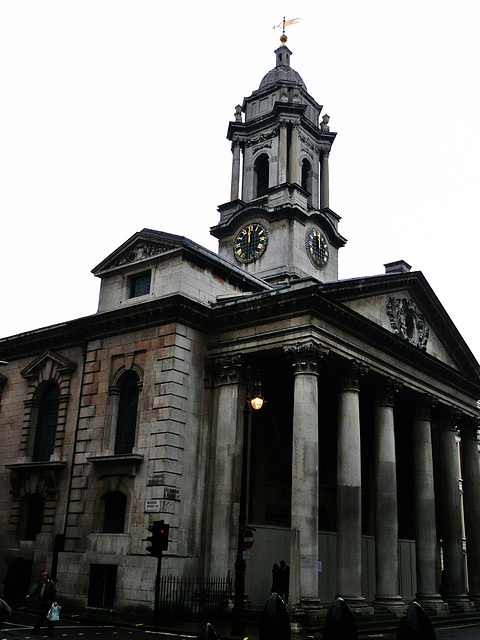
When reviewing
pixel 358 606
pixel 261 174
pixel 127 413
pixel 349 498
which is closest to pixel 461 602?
pixel 358 606

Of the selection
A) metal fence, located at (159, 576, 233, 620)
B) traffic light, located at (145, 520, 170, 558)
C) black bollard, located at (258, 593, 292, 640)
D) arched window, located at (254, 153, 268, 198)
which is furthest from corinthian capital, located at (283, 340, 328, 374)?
arched window, located at (254, 153, 268, 198)

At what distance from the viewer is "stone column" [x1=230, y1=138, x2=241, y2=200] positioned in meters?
47.7

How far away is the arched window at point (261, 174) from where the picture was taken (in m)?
47.6

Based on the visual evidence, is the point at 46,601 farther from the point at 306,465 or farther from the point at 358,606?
the point at 358,606

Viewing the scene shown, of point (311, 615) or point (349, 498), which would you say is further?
point (349, 498)

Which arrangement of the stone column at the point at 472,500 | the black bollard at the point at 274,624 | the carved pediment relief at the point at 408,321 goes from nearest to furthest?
the black bollard at the point at 274,624
the carved pediment relief at the point at 408,321
the stone column at the point at 472,500

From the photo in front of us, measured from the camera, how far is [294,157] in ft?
152

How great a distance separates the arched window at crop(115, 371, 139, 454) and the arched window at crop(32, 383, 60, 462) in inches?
183

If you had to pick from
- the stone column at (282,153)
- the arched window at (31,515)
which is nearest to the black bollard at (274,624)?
the arched window at (31,515)

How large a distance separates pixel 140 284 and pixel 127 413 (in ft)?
20.2

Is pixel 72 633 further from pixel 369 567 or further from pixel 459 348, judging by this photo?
pixel 459 348

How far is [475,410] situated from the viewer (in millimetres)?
38188

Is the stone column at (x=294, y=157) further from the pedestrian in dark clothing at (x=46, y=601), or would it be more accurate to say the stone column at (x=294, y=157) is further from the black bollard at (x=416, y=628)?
the black bollard at (x=416, y=628)

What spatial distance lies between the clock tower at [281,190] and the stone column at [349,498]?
15.5 m
